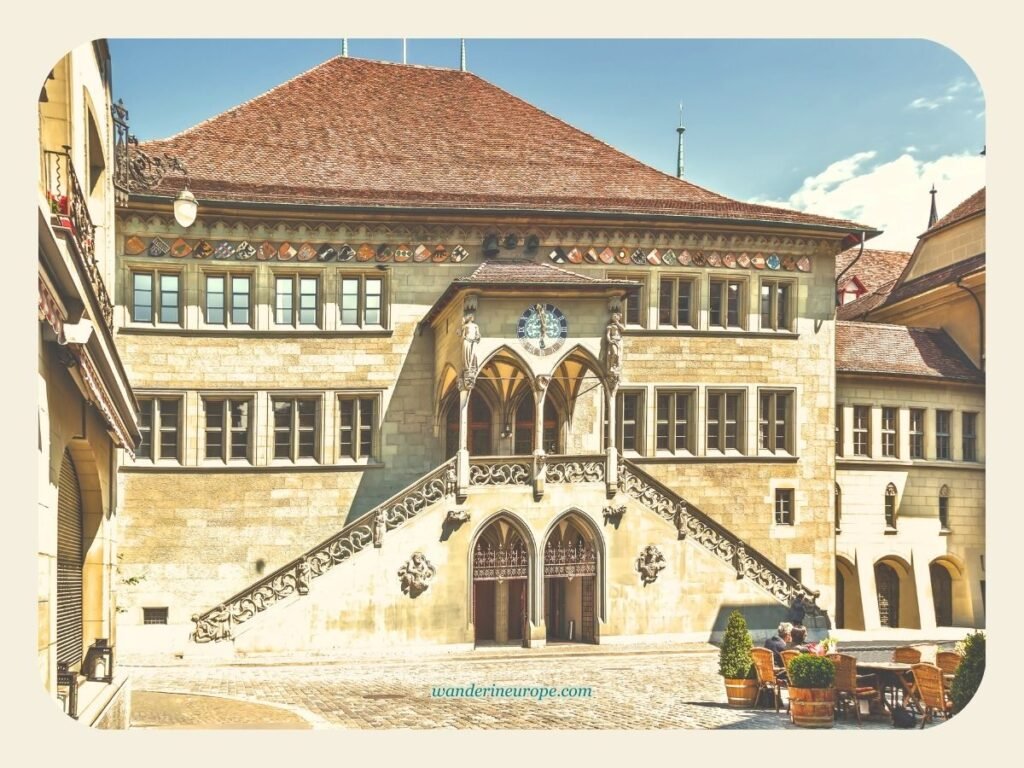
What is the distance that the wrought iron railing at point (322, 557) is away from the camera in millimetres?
16703

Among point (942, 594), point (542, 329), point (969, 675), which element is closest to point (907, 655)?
point (942, 594)

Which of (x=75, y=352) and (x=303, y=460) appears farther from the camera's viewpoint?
(x=303, y=460)

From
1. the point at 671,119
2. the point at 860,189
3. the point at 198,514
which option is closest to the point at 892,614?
the point at 860,189

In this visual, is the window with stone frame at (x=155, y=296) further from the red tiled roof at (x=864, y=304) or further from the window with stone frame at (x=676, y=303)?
the red tiled roof at (x=864, y=304)

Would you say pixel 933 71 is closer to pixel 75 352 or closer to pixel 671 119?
pixel 671 119

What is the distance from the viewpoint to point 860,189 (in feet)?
49.0

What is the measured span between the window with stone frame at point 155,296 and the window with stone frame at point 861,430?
9.17 meters

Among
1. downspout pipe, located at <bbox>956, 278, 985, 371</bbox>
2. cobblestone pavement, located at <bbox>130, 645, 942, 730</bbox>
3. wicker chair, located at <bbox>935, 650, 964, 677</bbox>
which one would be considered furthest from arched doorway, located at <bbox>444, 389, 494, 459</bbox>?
wicker chair, located at <bbox>935, 650, 964, 677</bbox>

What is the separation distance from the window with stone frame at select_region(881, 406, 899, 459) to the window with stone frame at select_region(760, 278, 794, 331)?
1726 mm

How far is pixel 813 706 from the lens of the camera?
45.0 feet

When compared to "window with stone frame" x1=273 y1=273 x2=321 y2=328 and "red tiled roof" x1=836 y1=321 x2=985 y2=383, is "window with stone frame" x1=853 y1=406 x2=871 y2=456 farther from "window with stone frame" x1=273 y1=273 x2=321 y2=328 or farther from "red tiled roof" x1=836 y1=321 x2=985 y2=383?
"window with stone frame" x1=273 y1=273 x2=321 y2=328

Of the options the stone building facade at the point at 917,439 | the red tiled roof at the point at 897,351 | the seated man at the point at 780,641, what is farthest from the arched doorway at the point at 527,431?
the seated man at the point at 780,641

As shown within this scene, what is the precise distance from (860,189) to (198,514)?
27.7 feet

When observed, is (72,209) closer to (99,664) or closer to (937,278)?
(99,664)
